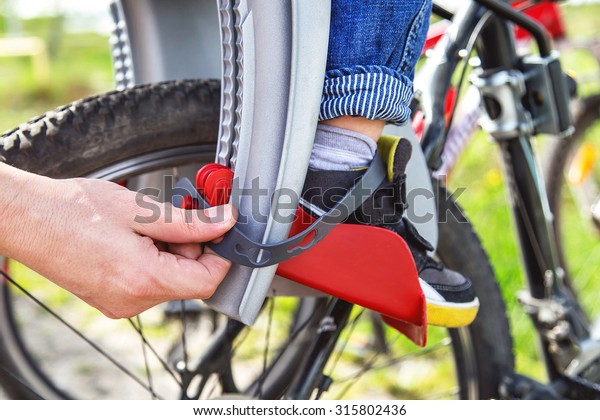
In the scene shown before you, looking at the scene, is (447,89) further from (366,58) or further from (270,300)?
(270,300)

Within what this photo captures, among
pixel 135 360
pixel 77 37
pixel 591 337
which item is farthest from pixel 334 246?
pixel 77 37

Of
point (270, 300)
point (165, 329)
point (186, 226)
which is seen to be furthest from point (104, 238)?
point (165, 329)

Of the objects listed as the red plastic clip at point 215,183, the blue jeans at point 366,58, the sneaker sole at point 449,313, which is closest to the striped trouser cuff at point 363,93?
the blue jeans at point 366,58

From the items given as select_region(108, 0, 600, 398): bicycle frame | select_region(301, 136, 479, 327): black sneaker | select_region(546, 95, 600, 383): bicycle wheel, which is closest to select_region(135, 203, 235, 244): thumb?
select_region(301, 136, 479, 327): black sneaker

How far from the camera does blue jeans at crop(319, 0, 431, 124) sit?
2.31ft

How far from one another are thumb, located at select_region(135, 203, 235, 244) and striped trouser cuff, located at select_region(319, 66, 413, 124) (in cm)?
16

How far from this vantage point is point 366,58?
0.71 metres

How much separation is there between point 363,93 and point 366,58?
4 centimetres

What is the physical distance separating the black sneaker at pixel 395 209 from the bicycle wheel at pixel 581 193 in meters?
0.78

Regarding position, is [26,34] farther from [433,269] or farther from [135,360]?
[433,269]

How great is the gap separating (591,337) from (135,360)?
3.56 feet

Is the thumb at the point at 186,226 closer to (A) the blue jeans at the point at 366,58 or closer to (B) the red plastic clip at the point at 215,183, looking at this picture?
(B) the red plastic clip at the point at 215,183

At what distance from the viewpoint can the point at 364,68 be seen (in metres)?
0.71

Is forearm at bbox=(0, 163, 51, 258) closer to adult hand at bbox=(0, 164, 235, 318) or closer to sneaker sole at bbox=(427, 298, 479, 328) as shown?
adult hand at bbox=(0, 164, 235, 318)
